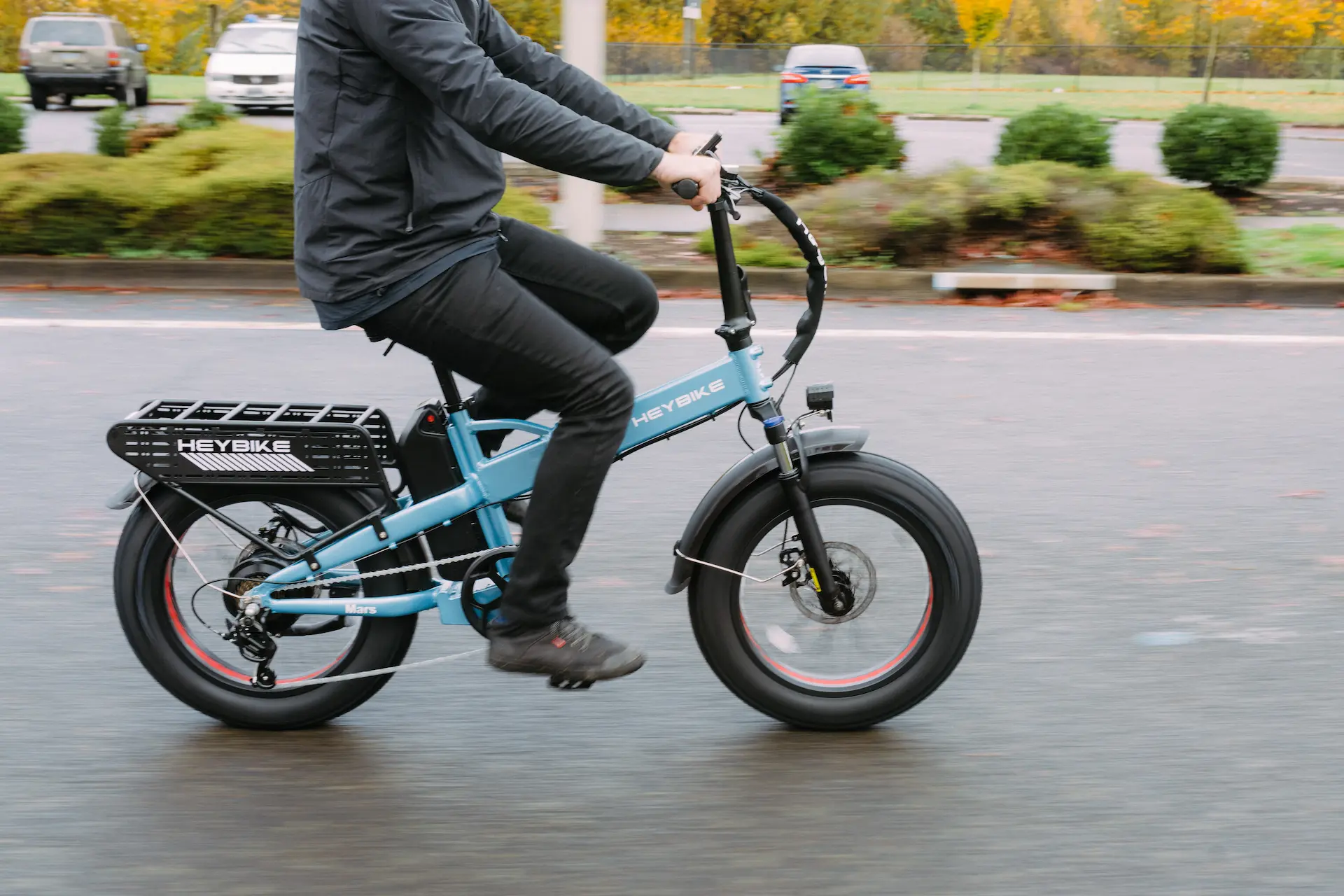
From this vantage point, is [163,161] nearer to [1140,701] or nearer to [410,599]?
[410,599]

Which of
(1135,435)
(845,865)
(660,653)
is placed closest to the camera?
(845,865)

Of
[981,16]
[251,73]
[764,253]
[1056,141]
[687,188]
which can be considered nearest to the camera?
[687,188]

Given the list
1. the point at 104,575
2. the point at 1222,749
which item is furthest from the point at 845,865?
the point at 104,575

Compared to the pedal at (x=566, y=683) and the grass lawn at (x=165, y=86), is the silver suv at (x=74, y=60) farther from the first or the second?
the pedal at (x=566, y=683)

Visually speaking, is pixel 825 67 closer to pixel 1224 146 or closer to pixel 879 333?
pixel 1224 146

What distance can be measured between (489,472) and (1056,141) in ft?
37.0

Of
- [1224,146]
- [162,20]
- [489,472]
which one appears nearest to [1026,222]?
[1224,146]

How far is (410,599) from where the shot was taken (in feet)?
11.6

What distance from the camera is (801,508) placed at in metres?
3.47

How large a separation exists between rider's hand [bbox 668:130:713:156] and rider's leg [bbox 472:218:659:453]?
1.13ft

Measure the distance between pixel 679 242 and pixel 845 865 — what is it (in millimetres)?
8869

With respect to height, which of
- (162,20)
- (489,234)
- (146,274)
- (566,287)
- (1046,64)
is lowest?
(146,274)

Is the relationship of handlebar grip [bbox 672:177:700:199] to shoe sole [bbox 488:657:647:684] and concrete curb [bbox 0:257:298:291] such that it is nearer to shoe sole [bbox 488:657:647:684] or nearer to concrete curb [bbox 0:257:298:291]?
shoe sole [bbox 488:657:647:684]

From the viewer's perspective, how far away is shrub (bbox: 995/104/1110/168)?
13.6 meters
